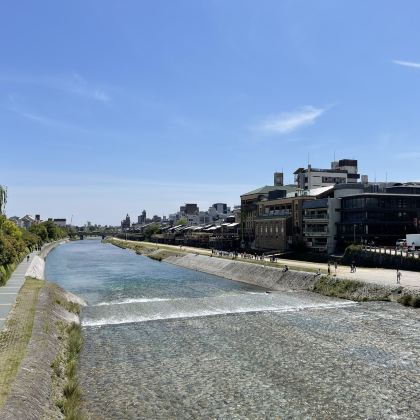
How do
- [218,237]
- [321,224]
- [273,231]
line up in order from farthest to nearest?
[218,237] → [273,231] → [321,224]

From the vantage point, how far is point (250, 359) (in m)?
28.4

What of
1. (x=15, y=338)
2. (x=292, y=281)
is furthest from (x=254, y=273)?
(x=15, y=338)

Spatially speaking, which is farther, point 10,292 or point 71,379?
point 10,292

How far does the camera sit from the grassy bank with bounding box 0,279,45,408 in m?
20.4

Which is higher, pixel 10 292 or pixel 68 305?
pixel 10 292

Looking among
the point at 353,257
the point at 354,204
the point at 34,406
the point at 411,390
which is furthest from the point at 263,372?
the point at 354,204

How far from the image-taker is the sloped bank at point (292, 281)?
163ft

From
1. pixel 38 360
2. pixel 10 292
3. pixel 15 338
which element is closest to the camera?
pixel 38 360

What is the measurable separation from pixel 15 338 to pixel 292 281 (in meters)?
42.8

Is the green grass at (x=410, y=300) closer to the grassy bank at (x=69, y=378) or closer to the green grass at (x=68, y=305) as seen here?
the grassy bank at (x=69, y=378)

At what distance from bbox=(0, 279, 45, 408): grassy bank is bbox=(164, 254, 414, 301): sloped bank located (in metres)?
32.9

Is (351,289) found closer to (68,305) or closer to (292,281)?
(292,281)

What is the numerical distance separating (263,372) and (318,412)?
583 centimetres

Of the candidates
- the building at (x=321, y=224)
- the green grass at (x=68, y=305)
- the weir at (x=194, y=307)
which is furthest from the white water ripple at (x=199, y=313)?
the building at (x=321, y=224)
